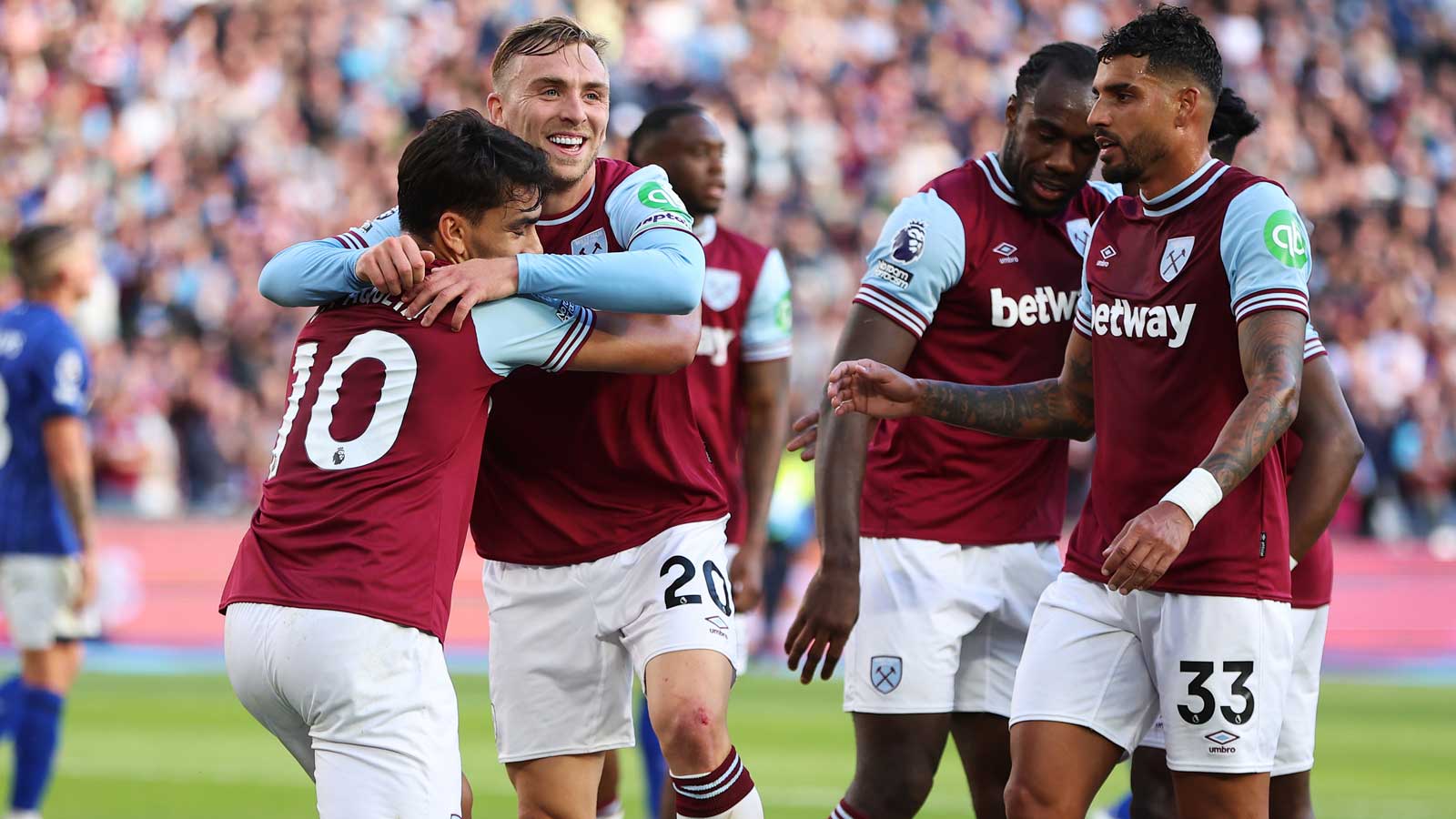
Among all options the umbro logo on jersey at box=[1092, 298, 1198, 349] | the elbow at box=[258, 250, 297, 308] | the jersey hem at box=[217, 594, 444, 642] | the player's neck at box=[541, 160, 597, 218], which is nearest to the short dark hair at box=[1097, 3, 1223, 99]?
the umbro logo on jersey at box=[1092, 298, 1198, 349]

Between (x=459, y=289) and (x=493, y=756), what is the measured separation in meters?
7.17

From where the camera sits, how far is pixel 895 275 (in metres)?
5.62

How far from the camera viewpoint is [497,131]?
4.57 meters

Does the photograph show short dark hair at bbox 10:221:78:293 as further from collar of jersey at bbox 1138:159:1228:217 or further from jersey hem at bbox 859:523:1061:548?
collar of jersey at bbox 1138:159:1228:217

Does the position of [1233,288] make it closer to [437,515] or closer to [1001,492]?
[1001,492]

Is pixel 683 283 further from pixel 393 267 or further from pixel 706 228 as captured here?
pixel 706 228

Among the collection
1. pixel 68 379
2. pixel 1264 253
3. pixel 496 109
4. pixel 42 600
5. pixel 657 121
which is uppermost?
pixel 657 121

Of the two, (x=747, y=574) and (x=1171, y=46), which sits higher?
(x=1171, y=46)

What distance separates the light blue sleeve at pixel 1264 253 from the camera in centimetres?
446

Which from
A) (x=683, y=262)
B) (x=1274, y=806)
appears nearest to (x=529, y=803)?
(x=683, y=262)

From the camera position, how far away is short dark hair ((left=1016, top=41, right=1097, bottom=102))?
5.56 metres

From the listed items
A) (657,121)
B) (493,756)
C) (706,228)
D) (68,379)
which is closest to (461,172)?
(657,121)

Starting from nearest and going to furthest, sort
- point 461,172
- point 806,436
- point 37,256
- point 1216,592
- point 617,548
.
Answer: point 461,172
point 1216,592
point 617,548
point 806,436
point 37,256

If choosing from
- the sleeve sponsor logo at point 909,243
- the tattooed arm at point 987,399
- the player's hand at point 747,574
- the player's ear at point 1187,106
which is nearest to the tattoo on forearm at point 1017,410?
the tattooed arm at point 987,399
